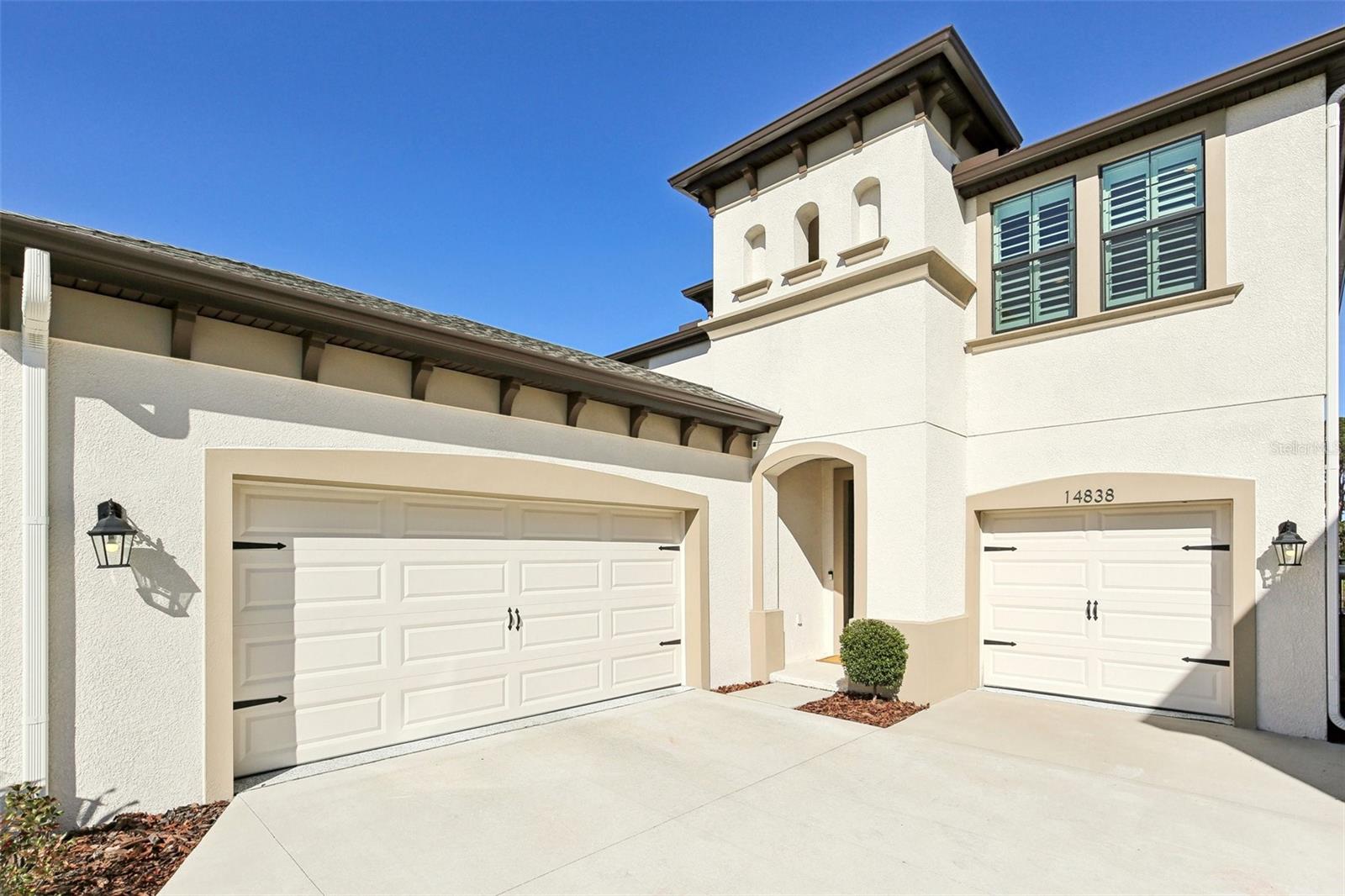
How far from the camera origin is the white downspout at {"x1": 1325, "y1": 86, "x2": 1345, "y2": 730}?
6828mm

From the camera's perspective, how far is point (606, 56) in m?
10.2

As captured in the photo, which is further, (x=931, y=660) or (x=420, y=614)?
(x=931, y=660)

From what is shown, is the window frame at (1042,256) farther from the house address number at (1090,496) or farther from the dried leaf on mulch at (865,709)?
the dried leaf on mulch at (865,709)

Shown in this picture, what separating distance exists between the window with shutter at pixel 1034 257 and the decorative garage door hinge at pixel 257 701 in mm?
9488

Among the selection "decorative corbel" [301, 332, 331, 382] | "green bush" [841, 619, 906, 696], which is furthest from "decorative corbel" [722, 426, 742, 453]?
"decorative corbel" [301, 332, 331, 382]

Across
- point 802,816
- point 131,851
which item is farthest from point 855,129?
point 131,851

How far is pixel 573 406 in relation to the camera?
7789mm

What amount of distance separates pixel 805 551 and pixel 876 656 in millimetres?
2888

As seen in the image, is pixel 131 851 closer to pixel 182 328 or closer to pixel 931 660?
pixel 182 328

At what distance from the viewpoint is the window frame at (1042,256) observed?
29.0 ft

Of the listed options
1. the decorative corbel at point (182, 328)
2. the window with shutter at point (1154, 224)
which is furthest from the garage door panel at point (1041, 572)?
the decorative corbel at point (182, 328)

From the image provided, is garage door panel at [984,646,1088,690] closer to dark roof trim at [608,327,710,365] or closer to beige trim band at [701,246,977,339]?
beige trim band at [701,246,977,339]

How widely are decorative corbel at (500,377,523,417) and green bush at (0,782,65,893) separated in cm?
451

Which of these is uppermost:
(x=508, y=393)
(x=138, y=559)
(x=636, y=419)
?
(x=508, y=393)
